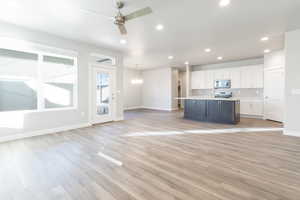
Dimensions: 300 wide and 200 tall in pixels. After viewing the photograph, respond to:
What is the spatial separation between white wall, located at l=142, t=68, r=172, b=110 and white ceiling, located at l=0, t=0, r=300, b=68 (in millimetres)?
4300

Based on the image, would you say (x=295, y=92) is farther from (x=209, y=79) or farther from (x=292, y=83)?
(x=209, y=79)

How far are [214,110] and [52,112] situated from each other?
18.3 feet

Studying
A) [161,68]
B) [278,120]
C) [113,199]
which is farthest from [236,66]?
[113,199]

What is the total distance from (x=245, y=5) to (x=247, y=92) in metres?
5.58

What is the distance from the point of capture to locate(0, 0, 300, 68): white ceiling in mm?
2836

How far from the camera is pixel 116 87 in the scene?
614 cm

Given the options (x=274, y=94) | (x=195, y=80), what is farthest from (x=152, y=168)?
(x=195, y=80)

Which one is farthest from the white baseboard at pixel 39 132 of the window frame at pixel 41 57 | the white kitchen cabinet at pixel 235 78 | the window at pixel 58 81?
the white kitchen cabinet at pixel 235 78

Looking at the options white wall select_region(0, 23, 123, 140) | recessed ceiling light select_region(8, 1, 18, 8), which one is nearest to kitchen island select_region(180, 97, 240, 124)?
white wall select_region(0, 23, 123, 140)

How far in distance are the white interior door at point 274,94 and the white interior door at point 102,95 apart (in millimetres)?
6356

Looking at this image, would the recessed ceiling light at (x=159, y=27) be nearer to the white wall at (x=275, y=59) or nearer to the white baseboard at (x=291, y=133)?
the white baseboard at (x=291, y=133)

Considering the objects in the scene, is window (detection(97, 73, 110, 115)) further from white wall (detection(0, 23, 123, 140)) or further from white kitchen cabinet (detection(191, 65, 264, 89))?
white kitchen cabinet (detection(191, 65, 264, 89))

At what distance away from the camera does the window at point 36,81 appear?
380 cm

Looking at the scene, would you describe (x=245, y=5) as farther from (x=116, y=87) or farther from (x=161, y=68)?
(x=161, y=68)
